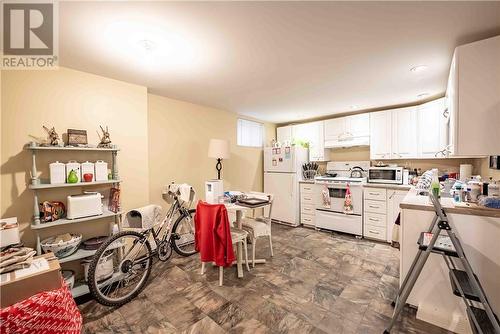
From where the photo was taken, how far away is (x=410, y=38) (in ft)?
5.54

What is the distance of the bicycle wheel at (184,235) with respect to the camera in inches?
117

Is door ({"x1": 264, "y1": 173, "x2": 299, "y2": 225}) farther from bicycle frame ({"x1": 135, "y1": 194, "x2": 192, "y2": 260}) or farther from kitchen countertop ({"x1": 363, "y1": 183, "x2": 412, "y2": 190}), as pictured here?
bicycle frame ({"x1": 135, "y1": 194, "x2": 192, "y2": 260})

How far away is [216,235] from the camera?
7.28ft

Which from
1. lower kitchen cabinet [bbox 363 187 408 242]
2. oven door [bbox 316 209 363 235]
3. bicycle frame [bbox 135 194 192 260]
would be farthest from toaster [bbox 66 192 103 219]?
lower kitchen cabinet [bbox 363 187 408 242]

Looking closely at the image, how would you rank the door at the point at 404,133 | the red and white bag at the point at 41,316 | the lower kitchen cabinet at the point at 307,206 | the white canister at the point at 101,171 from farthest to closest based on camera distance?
the lower kitchen cabinet at the point at 307,206
the door at the point at 404,133
the white canister at the point at 101,171
the red and white bag at the point at 41,316

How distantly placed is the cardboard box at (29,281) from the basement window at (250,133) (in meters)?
3.48

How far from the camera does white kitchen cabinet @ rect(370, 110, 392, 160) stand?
12.2ft

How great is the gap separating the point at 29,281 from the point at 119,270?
888 mm

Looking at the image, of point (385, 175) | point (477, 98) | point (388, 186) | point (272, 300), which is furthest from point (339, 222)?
point (477, 98)

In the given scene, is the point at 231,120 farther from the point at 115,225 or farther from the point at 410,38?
the point at 410,38

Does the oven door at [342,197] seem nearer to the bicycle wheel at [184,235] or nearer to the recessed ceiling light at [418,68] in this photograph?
the recessed ceiling light at [418,68]

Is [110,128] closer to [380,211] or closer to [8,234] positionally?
[8,234]

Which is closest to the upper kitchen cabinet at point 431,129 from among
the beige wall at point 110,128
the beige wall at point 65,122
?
the beige wall at point 110,128

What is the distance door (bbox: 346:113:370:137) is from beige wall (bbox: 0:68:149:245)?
11.9 feet
